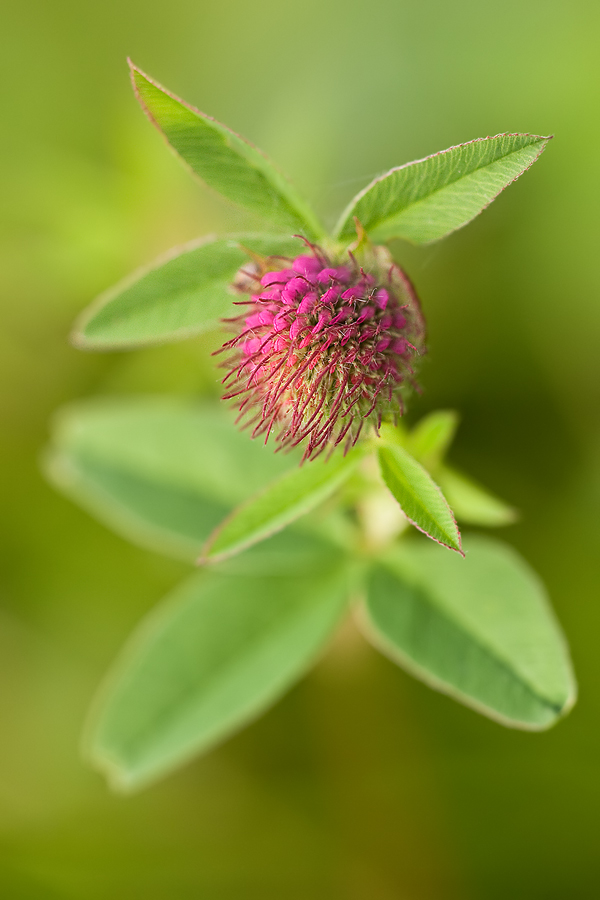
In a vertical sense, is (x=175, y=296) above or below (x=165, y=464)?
above

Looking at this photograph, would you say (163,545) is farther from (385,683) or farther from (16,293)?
(16,293)

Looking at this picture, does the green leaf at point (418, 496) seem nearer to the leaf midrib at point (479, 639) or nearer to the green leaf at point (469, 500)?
the green leaf at point (469, 500)

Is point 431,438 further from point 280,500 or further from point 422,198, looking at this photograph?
point 422,198

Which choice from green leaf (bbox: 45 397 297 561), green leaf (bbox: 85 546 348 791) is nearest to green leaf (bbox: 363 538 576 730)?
green leaf (bbox: 85 546 348 791)

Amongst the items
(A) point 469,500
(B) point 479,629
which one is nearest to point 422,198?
(A) point 469,500

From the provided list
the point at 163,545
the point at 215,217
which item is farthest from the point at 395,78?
the point at 163,545

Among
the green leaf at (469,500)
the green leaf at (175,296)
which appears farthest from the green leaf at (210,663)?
the green leaf at (175,296)
